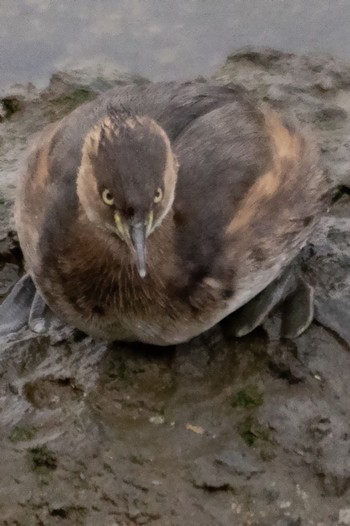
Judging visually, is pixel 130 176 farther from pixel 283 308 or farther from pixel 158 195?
pixel 283 308

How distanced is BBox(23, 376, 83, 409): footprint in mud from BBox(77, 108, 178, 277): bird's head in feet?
2.79

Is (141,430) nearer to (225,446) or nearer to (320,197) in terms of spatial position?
(225,446)

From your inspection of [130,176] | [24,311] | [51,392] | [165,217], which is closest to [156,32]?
[24,311]

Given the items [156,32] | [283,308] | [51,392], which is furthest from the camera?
[156,32]

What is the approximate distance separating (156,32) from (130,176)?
356cm

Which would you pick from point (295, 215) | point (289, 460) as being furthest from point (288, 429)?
point (295, 215)

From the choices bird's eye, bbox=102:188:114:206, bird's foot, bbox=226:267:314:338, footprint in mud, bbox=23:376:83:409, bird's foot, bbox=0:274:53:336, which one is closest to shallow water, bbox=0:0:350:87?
bird's foot, bbox=0:274:53:336

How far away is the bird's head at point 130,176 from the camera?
416 cm

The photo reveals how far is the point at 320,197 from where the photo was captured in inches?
210

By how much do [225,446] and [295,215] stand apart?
1.19 meters

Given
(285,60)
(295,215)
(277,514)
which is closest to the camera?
(277,514)

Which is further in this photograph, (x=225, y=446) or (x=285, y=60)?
(x=285, y=60)

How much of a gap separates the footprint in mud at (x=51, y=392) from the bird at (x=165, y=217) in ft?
0.88

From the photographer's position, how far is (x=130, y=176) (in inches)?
163
